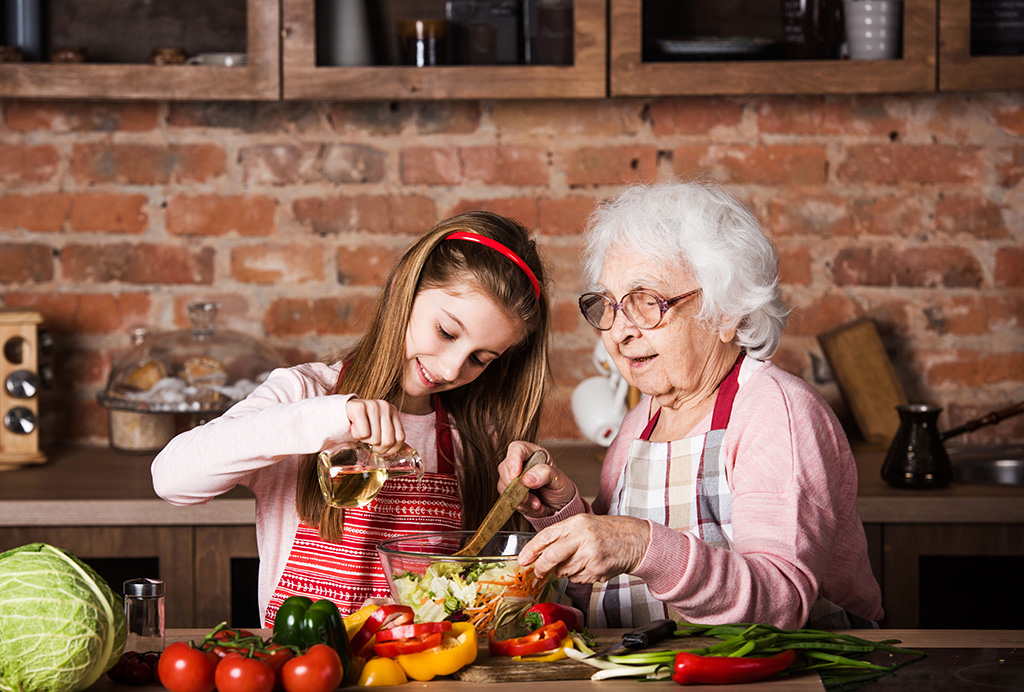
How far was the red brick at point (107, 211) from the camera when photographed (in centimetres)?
271

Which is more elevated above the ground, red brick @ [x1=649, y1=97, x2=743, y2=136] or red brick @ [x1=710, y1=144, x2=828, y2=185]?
red brick @ [x1=649, y1=97, x2=743, y2=136]

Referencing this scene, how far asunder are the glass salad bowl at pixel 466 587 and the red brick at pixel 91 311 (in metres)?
1.73

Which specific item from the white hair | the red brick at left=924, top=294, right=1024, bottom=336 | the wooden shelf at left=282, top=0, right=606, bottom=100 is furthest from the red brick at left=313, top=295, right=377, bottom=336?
the red brick at left=924, top=294, right=1024, bottom=336

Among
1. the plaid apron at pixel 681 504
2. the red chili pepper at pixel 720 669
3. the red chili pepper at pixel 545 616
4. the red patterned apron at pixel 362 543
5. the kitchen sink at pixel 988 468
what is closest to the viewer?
the red chili pepper at pixel 720 669

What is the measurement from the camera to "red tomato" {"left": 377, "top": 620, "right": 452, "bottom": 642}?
114cm

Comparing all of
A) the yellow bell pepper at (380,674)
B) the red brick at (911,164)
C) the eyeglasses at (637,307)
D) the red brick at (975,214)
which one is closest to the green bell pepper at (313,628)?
the yellow bell pepper at (380,674)

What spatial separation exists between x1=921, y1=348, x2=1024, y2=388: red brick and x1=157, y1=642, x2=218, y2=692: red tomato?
7.24 feet

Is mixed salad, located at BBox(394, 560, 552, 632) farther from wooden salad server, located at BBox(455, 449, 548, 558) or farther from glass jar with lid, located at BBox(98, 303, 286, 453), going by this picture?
glass jar with lid, located at BBox(98, 303, 286, 453)

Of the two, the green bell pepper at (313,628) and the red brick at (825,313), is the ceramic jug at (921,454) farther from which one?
the green bell pepper at (313,628)

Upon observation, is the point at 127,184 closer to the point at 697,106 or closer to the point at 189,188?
the point at 189,188

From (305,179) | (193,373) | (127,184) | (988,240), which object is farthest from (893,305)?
(127,184)

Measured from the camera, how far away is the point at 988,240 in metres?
2.71

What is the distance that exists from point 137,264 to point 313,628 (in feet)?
6.20

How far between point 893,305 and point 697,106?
735 millimetres
